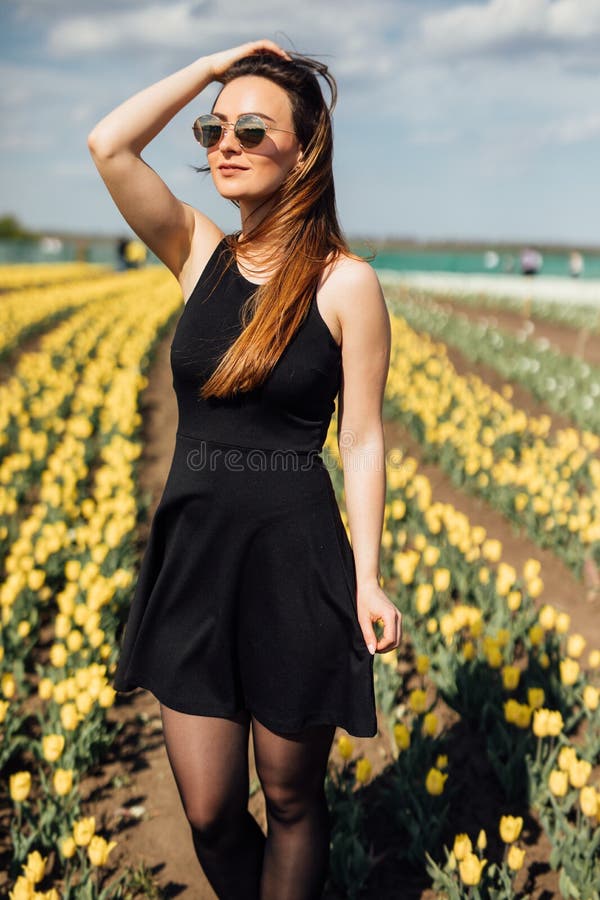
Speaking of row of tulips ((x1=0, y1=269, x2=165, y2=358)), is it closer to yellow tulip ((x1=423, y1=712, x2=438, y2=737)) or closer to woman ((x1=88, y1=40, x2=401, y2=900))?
yellow tulip ((x1=423, y1=712, x2=438, y2=737))

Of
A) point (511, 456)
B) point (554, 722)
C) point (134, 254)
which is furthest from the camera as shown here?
point (134, 254)

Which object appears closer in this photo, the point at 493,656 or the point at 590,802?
the point at 590,802

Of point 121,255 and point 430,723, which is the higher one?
point 121,255

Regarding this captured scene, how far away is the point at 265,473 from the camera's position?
70.3 inches

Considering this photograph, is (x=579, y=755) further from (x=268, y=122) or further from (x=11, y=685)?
(x=268, y=122)

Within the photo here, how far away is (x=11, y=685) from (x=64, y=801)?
47cm

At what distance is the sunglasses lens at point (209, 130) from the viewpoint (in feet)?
6.07

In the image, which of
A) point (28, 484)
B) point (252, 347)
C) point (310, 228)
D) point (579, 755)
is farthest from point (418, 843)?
point (28, 484)

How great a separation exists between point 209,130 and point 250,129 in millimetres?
119

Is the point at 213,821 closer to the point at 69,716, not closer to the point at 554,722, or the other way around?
the point at 69,716

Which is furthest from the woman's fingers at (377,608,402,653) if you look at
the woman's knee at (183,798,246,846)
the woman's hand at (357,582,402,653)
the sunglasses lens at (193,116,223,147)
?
the sunglasses lens at (193,116,223,147)

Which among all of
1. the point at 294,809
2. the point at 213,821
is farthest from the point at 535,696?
the point at 213,821

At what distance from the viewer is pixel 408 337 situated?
10297mm

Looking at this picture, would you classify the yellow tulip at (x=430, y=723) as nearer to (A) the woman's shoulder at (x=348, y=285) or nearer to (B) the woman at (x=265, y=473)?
(B) the woman at (x=265, y=473)
